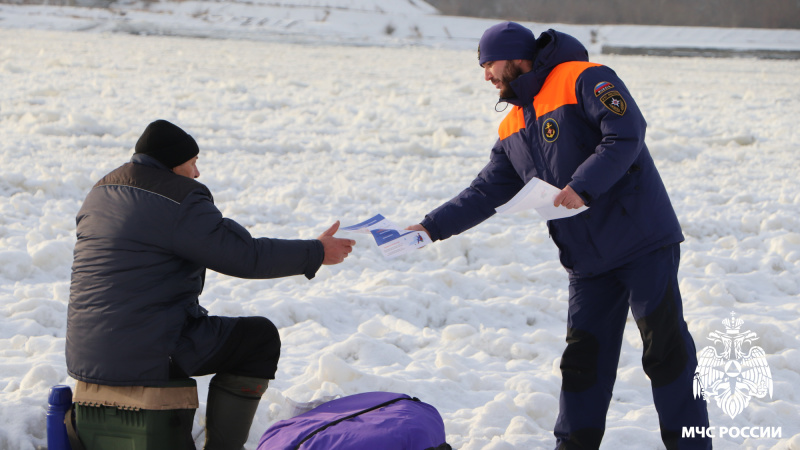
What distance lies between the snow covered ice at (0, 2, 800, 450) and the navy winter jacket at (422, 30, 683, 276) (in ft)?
2.82

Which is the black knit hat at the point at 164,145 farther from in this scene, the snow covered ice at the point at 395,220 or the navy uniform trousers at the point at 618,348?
the navy uniform trousers at the point at 618,348

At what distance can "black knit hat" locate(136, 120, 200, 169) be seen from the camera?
2.37 m

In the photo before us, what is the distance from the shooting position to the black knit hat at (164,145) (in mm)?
2367

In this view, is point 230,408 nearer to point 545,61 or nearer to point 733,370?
point 545,61

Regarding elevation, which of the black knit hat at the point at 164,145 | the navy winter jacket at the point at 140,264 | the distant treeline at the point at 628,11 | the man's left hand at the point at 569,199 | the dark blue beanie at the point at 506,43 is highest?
the distant treeline at the point at 628,11

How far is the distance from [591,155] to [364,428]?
1.13 meters

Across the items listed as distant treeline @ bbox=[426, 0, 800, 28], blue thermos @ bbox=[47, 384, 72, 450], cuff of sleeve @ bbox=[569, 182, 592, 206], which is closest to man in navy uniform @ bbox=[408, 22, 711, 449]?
cuff of sleeve @ bbox=[569, 182, 592, 206]

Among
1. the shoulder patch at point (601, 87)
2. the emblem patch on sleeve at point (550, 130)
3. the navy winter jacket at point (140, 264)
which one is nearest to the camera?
the navy winter jacket at point (140, 264)

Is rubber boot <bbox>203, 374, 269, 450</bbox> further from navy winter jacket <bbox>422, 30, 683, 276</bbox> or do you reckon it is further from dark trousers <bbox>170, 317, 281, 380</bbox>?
navy winter jacket <bbox>422, 30, 683, 276</bbox>

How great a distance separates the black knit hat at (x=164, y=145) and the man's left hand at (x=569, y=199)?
1.15m

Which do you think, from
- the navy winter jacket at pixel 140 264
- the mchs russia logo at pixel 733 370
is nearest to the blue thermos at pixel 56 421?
the navy winter jacket at pixel 140 264

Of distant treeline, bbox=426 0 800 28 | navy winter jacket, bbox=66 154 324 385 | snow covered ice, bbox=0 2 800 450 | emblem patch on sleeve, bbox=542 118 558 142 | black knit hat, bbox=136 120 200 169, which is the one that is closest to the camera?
navy winter jacket, bbox=66 154 324 385

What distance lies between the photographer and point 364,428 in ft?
7.68

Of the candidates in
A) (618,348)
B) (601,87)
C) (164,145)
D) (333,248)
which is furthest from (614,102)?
(164,145)
